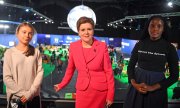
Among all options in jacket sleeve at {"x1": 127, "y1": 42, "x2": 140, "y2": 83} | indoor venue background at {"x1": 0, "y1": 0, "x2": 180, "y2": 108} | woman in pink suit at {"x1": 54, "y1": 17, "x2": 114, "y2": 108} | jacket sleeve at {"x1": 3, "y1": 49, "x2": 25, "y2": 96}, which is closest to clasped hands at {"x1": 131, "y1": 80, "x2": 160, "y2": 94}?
jacket sleeve at {"x1": 127, "y1": 42, "x2": 140, "y2": 83}

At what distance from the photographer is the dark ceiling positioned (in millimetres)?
4457

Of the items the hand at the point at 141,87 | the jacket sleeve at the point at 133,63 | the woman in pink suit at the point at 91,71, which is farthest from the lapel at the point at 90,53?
the hand at the point at 141,87

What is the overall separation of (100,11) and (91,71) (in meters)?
2.24

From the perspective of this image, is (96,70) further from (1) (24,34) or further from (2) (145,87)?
(1) (24,34)

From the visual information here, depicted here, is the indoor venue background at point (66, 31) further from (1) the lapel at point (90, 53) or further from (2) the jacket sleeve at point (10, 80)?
(1) the lapel at point (90, 53)

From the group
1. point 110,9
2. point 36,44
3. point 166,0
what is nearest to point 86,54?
point 36,44

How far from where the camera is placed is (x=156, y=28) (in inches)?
88.4

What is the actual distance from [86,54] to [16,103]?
873 mm

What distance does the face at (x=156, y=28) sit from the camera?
225 cm

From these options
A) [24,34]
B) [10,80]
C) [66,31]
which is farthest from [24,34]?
[66,31]

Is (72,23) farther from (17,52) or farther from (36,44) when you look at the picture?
(17,52)

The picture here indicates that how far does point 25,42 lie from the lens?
2629mm

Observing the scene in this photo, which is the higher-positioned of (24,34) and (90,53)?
(24,34)

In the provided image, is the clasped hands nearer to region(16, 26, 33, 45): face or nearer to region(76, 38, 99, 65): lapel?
region(76, 38, 99, 65): lapel
